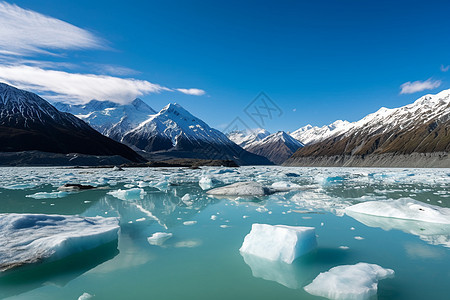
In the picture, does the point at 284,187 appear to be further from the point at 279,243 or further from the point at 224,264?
the point at 224,264

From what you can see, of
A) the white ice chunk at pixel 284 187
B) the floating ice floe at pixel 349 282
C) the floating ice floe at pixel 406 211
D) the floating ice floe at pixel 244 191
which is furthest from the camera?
the white ice chunk at pixel 284 187

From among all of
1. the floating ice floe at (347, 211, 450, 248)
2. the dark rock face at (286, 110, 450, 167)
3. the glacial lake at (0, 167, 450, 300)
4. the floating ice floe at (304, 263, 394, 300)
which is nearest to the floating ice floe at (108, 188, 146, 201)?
the glacial lake at (0, 167, 450, 300)

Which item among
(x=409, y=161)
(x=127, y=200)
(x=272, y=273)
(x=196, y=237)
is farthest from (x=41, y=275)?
(x=409, y=161)

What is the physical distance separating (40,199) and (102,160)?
80.0 m

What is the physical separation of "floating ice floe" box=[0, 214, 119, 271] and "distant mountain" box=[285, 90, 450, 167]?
103137 millimetres

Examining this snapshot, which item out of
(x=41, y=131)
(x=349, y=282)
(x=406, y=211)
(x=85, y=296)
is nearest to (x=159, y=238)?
(x=85, y=296)

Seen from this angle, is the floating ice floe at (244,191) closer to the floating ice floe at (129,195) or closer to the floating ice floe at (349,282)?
the floating ice floe at (129,195)

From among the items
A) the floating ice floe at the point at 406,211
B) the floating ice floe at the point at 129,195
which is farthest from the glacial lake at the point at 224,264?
the floating ice floe at the point at 129,195

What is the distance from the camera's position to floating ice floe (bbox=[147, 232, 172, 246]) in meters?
5.89

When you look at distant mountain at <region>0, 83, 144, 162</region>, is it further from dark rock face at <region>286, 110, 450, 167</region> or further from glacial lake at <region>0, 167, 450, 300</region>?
glacial lake at <region>0, 167, 450, 300</region>

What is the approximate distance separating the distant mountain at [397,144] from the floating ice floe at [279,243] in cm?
10068

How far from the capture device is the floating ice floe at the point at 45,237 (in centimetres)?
459

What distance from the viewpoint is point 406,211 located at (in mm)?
8383

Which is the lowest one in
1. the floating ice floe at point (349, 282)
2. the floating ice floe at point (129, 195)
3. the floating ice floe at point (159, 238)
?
the floating ice floe at point (129, 195)
